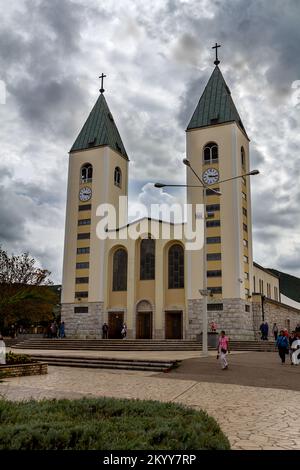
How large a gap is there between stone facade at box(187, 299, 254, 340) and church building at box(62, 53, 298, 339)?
0.26 ft

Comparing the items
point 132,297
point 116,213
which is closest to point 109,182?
point 116,213

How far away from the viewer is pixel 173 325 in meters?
38.9

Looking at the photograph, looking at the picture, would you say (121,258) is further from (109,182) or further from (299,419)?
(299,419)

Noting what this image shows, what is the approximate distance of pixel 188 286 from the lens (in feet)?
123

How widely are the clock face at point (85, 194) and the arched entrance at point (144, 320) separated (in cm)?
1153

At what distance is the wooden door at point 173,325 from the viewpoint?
38.6 m

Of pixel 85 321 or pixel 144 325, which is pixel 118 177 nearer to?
pixel 85 321

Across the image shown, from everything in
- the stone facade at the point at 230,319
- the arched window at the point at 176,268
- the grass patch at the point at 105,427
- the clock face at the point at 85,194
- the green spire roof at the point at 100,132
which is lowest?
the grass patch at the point at 105,427

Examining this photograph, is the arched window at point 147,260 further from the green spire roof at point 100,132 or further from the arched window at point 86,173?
the green spire roof at point 100,132

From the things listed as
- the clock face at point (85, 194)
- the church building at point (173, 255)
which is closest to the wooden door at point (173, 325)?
the church building at point (173, 255)

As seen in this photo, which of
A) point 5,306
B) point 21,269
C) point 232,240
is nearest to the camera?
point 5,306

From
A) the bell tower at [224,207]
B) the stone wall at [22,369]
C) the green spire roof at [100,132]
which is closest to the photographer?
the stone wall at [22,369]

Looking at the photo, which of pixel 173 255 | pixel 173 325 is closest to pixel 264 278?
pixel 173 255
